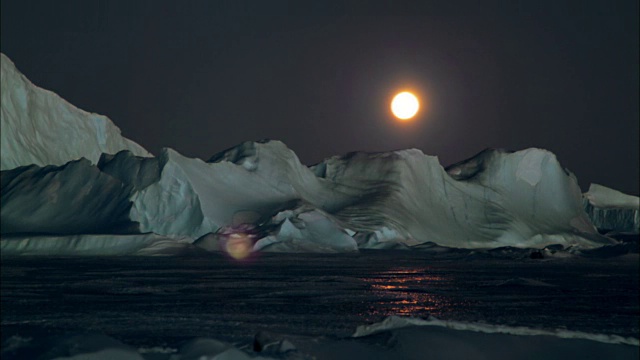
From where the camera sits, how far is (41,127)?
5506 centimetres

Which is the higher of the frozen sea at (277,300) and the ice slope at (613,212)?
→ the frozen sea at (277,300)

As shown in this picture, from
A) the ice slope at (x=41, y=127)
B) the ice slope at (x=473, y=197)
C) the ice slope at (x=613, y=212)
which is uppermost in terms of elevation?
the ice slope at (x=41, y=127)

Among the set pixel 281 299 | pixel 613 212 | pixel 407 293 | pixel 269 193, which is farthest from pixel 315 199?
pixel 613 212

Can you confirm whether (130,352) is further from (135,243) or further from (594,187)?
(594,187)

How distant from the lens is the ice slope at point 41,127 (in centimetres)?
5216

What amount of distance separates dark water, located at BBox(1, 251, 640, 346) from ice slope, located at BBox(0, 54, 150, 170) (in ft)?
65.8

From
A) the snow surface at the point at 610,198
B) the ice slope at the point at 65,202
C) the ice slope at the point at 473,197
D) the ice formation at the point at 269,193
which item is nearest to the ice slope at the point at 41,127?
the ice formation at the point at 269,193

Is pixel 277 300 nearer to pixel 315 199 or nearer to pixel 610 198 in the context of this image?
pixel 315 199

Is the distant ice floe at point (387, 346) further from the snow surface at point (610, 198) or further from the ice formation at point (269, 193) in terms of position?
the snow surface at point (610, 198)

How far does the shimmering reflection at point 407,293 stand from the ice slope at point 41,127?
29908 millimetres

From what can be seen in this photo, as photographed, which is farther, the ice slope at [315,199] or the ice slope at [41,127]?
the ice slope at [41,127]

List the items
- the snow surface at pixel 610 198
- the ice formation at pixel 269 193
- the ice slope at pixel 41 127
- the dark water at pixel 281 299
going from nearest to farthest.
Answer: the dark water at pixel 281 299
the ice formation at pixel 269 193
the ice slope at pixel 41 127
the snow surface at pixel 610 198

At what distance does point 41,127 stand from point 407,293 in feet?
127

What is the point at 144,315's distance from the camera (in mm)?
17438
